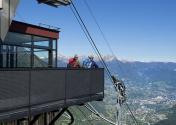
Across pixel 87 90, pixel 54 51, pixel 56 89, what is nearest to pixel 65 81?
pixel 56 89

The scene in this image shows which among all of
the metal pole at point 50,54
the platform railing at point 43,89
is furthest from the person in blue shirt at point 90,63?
the metal pole at point 50,54

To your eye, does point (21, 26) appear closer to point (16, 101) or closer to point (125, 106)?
point (16, 101)

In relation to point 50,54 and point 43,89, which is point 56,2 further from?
point 43,89

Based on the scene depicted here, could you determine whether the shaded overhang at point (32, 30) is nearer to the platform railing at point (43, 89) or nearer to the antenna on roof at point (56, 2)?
the antenna on roof at point (56, 2)

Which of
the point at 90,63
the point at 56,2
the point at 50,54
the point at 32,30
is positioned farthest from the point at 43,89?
the point at 56,2

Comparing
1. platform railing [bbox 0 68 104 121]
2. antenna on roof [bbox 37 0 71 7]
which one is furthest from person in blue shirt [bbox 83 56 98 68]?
antenna on roof [bbox 37 0 71 7]

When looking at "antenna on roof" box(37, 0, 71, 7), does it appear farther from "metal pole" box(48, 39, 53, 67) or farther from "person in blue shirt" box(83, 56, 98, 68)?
"person in blue shirt" box(83, 56, 98, 68)
